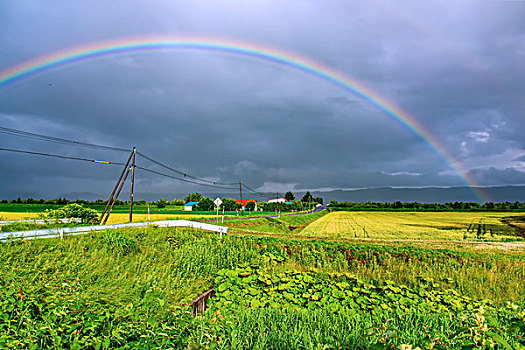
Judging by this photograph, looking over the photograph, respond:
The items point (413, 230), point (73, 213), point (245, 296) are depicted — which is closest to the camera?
point (245, 296)

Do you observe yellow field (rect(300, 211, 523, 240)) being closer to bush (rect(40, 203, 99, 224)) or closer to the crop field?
the crop field

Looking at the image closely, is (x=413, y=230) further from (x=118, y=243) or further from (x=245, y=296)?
(x=118, y=243)

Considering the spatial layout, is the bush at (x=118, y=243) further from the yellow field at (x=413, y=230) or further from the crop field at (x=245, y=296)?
the yellow field at (x=413, y=230)

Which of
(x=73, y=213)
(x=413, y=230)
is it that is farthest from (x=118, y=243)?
(x=413, y=230)

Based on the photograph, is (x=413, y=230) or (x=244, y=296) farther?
(x=413, y=230)

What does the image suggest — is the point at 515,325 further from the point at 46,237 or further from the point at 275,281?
the point at 46,237

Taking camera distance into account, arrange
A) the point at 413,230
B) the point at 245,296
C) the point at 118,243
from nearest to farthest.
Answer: the point at 245,296 → the point at 118,243 → the point at 413,230

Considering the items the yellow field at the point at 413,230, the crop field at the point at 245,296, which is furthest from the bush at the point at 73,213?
the yellow field at the point at 413,230

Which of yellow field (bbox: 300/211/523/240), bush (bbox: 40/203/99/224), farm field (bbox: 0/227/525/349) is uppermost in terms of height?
bush (bbox: 40/203/99/224)

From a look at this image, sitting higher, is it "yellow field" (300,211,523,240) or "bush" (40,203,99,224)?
"bush" (40,203,99,224)

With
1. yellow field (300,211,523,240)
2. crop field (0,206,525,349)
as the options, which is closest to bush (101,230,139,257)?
crop field (0,206,525,349)

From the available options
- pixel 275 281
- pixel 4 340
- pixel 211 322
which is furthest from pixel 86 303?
pixel 275 281

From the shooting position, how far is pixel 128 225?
11.4 meters

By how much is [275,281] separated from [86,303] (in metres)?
3.70
